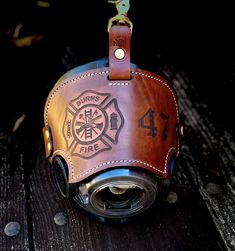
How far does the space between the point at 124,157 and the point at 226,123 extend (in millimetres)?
475

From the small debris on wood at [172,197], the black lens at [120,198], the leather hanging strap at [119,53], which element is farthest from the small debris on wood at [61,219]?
the leather hanging strap at [119,53]

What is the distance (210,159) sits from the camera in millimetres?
1220

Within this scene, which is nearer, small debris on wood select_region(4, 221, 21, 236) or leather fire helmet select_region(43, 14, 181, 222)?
leather fire helmet select_region(43, 14, 181, 222)

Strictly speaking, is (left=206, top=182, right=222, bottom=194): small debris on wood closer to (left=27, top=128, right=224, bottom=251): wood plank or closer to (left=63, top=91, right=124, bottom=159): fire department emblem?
(left=27, top=128, right=224, bottom=251): wood plank

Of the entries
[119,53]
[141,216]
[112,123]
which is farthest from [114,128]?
[141,216]

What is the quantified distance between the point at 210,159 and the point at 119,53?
42cm

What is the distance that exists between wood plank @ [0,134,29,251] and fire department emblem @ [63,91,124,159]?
231mm

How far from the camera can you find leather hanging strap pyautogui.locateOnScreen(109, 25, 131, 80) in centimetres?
94

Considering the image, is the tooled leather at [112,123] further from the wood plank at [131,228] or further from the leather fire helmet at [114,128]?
the wood plank at [131,228]

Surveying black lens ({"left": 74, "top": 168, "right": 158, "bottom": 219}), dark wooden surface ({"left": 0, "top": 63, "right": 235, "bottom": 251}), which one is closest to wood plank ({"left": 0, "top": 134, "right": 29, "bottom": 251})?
dark wooden surface ({"left": 0, "top": 63, "right": 235, "bottom": 251})

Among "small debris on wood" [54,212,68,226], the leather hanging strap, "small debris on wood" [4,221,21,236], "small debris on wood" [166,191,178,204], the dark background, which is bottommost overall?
"small debris on wood" [4,221,21,236]

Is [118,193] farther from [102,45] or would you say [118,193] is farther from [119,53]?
[102,45]

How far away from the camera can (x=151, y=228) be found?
108 centimetres

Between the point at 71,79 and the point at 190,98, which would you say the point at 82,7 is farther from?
the point at 71,79
